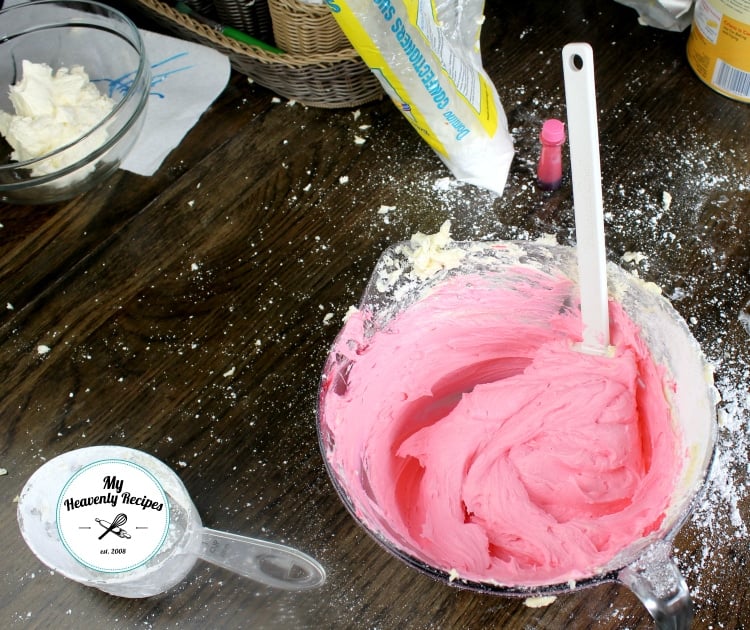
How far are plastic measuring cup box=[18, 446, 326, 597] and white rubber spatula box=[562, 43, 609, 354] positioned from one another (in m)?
0.38

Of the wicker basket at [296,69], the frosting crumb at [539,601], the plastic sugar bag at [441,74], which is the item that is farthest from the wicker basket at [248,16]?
the frosting crumb at [539,601]

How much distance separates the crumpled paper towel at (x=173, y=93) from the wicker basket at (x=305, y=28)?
0.39 ft

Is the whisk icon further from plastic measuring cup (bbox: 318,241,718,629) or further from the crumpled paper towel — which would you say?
Result: the crumpled paper towel

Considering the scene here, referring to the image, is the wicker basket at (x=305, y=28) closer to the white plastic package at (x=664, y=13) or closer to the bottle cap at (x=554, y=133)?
the bottle cap at (x=554, y=133)

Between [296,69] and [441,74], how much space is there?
8.4 inches

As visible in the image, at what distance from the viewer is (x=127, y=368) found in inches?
38.4

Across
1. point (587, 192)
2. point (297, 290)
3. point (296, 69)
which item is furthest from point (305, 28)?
point (587, 192)

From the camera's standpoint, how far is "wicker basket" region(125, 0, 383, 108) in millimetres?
1048

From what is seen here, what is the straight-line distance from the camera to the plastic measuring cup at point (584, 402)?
67 cm

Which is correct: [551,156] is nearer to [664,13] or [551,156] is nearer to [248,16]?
[664,13]

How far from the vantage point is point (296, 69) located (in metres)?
1.06

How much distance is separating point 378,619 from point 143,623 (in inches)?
9.7

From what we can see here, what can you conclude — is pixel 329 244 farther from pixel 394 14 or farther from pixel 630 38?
pixel 630 38

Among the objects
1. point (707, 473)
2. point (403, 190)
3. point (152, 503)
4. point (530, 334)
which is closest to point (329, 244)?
point (403, 190)
